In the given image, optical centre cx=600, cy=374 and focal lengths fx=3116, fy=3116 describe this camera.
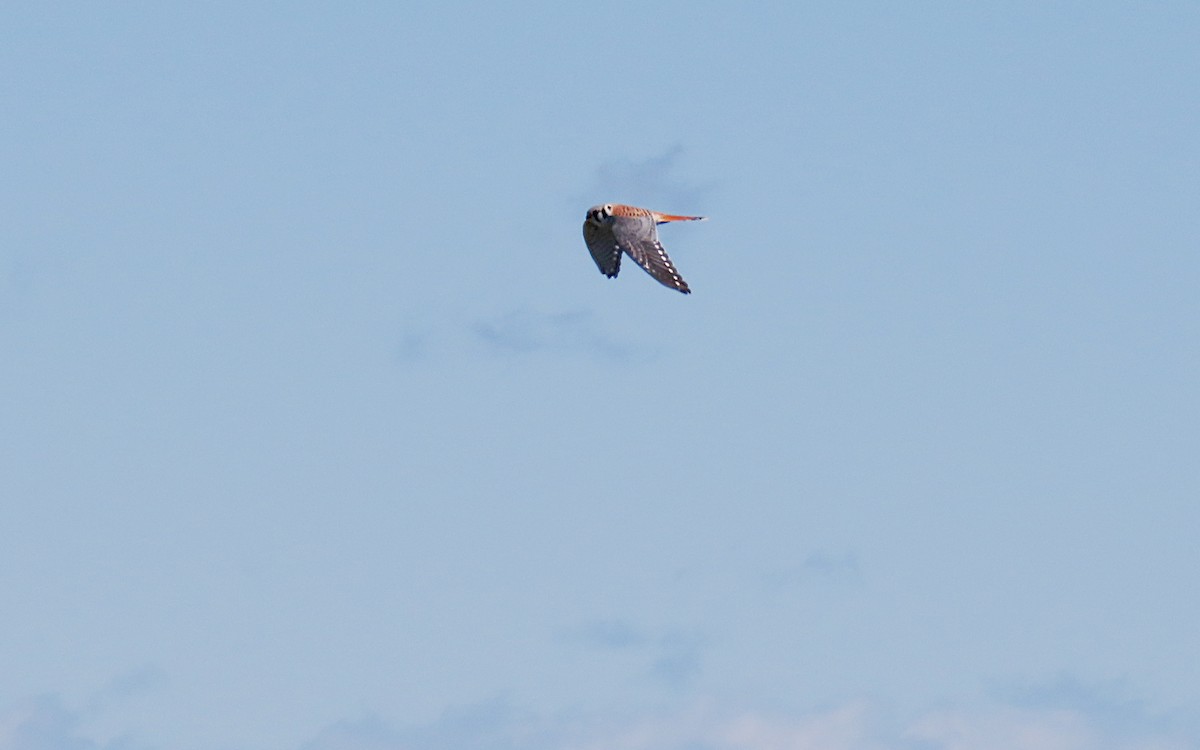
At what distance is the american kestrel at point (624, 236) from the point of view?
4117 inches

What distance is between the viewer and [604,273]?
108 m

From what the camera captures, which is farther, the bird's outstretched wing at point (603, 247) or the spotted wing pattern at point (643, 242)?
the bird's outstretched wing at point (603, 247)

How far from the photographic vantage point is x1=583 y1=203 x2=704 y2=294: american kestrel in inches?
4117

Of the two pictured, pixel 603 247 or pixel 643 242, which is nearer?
pixel 643 242

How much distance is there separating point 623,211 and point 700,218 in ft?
10.1

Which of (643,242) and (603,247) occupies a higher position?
(603,247)

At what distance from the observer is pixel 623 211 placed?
105938mm

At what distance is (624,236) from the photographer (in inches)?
→ 4158

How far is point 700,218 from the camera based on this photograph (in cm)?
10425

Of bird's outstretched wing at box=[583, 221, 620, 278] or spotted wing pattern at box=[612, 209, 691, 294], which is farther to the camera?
bird's outstretched wing at box=[583, 221, 620, 278]

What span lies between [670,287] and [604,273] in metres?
7.88

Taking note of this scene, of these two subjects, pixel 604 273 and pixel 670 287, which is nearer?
pixel 670 287

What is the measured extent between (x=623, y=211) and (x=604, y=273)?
109 inches
